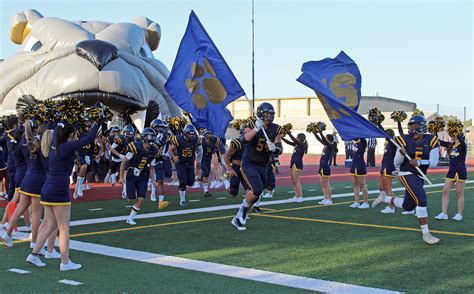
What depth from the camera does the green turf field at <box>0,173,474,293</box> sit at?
589cm

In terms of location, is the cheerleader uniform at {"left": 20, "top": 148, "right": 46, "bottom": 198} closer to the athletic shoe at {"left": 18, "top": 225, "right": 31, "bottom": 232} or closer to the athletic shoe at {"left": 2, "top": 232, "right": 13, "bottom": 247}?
the athletic shoe at {"left": 2, "top": 232, "right": 13, "bottom": 247}

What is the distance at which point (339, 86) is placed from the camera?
12188mm

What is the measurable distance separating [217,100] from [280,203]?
334cm

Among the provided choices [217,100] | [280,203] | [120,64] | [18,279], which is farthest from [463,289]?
[120,64]

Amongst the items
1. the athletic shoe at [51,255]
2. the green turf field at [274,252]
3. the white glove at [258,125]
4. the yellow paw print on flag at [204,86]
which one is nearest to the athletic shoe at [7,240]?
the green turf field at [274,252]

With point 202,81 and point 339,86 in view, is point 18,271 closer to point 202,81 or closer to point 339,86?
point 202,81

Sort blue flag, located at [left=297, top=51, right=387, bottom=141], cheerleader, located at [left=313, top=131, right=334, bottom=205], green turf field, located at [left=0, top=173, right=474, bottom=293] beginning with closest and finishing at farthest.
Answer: green turf field, located at [left=0, top=173, right=474, bottom=293] → blue flag, located at [left=297, top=51, right=387, bottom=141] → cheerleader, located at [left=313, top=131, right=334, bottom=205]

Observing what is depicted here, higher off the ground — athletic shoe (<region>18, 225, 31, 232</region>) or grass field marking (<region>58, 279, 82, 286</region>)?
athletic shoe (<region>18, 225, 31, 232</region>)

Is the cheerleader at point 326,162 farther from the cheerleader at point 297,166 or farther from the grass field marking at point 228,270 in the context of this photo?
the grass field marking at point 228,270

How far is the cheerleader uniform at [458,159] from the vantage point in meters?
10.4

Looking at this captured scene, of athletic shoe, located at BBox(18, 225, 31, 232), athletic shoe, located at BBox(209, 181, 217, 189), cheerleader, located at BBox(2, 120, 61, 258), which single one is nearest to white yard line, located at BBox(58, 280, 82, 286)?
cheerleader, located at BBox(2, 120, 61, 258)

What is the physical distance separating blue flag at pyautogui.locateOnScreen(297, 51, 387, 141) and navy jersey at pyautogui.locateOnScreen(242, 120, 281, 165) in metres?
0.88

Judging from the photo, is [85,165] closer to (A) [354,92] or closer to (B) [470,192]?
(A) [354,92]

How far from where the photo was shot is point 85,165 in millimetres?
14555
